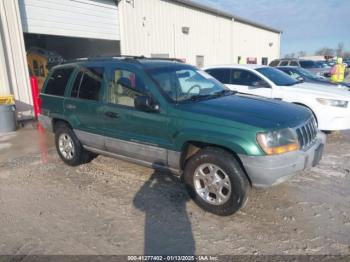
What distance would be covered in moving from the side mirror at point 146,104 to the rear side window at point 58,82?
6.46ft

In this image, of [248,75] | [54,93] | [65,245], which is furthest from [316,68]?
[65,245]

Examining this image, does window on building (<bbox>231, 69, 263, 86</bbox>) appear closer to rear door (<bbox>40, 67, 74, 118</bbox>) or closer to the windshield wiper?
the windshield wiper

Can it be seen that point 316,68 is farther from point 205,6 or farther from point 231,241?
point 231,241

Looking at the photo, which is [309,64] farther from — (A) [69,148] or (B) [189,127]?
(B) [189,127]

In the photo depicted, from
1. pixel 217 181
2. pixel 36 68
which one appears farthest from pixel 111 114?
pixel 36 68

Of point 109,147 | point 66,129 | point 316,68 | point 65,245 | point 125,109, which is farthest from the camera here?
point 316,68

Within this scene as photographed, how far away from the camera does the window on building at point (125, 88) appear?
13.8 feet

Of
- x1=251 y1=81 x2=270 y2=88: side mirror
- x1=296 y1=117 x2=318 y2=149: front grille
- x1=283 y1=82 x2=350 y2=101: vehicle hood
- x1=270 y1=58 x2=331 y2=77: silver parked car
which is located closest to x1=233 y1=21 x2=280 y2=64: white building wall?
x1=270 y1=58 x2=331 y2=77: silver parked car

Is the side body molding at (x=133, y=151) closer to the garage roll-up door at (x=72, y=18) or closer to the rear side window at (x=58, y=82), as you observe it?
the rear side window at (x=58, y=82)

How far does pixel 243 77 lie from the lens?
7801mm

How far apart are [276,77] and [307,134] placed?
4.24 m

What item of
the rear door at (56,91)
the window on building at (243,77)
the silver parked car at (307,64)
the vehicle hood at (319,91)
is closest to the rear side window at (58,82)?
the rear door at (56,91)

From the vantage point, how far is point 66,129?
5473mm

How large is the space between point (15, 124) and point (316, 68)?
18.8 meters
